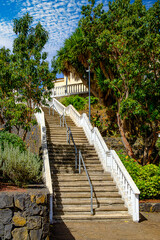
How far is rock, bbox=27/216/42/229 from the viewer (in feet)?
20.3

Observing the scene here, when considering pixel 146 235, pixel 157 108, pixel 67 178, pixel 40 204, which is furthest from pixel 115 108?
pixel 40 204

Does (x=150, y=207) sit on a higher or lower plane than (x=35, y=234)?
lower

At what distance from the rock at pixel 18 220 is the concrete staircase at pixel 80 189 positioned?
3.26m

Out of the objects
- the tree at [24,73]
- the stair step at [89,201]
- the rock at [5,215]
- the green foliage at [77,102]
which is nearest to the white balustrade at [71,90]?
the green foliage at [77,102]

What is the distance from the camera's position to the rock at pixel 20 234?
606cm

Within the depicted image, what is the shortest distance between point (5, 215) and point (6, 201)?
0.30 meters

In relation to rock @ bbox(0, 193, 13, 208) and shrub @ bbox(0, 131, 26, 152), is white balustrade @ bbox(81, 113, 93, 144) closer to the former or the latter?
shrub @ bbox(0, 131, 26, 152)

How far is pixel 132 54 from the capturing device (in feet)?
48.3

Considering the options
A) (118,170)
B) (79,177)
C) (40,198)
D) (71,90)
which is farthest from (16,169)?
(71,90)

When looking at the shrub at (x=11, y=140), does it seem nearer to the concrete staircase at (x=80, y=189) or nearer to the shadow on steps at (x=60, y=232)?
the concrete staircase at (x=80, y=189)

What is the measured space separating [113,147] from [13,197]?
11345 mm

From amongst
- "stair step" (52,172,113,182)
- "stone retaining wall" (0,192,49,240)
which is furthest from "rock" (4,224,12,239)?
"stair step" (52,172,113,182)

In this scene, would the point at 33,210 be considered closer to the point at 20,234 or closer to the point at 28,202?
the point at 28,202

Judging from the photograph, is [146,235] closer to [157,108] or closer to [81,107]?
[157,108]
